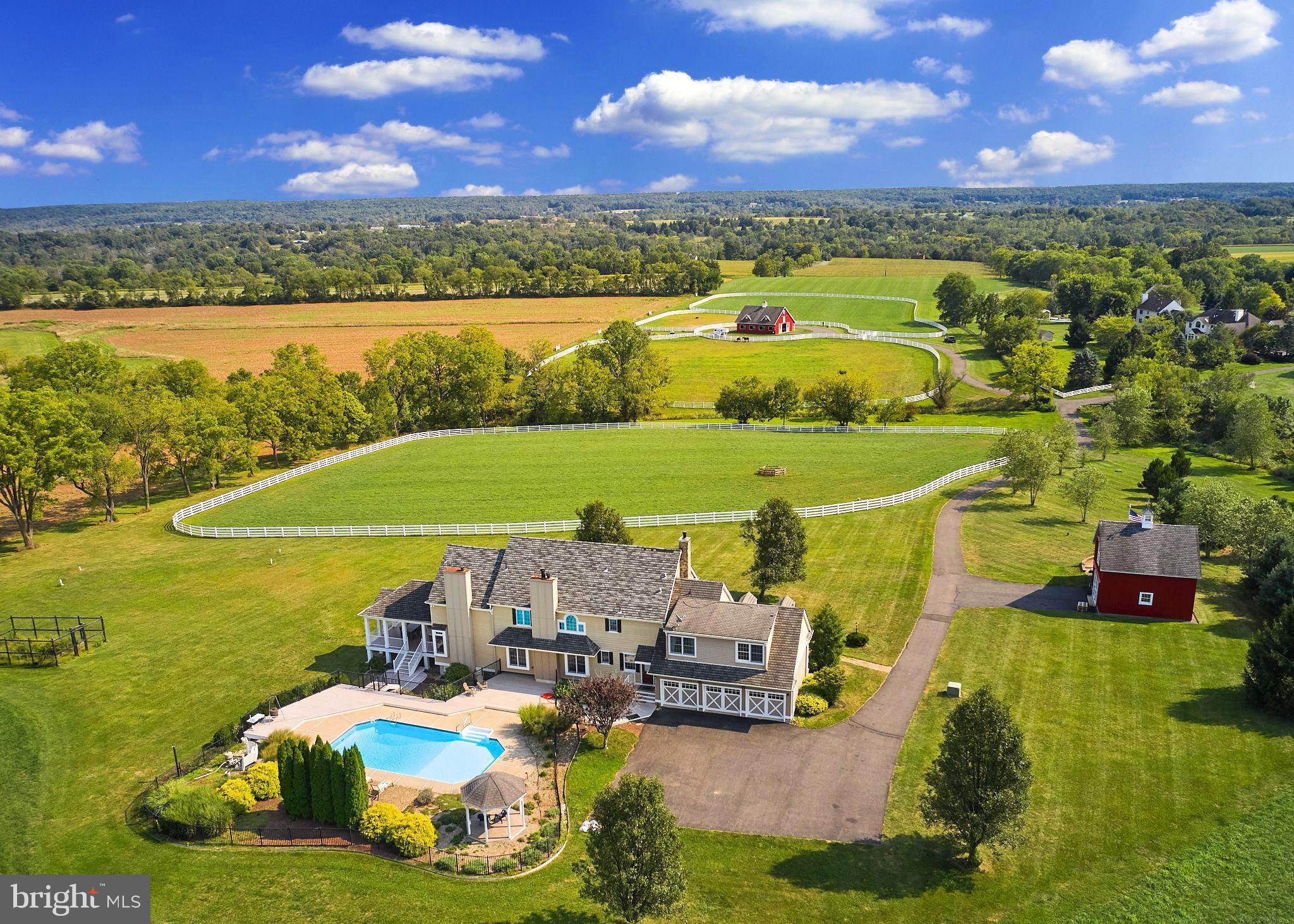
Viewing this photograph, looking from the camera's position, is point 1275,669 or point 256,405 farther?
point 256,405

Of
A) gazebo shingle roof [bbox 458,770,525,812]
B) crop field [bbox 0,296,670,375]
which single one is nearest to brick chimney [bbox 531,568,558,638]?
gazebo shingle roof [bbox 458,770,525,812]

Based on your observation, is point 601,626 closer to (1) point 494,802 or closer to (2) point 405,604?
(2) point 405,604

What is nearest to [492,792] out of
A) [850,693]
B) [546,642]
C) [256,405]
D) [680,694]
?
[680,694]

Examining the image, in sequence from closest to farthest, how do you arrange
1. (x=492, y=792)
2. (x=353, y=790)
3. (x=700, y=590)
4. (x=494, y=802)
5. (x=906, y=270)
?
(x=494, y=802) → (x=492, y=792) → (x=353, y=790) → (x=700, y=590) → (x=906, y=270)

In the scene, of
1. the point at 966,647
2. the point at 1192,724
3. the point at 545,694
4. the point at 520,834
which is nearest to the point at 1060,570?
the point at 966,647

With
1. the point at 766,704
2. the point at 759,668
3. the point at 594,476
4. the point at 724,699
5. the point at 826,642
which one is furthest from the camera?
the point at 594,476

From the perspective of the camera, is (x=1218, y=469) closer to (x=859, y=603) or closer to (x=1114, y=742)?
(x=859, y=603)

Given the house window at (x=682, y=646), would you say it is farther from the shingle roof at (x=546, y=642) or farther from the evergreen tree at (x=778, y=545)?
the evergreen tree at (x=778, y=545)
